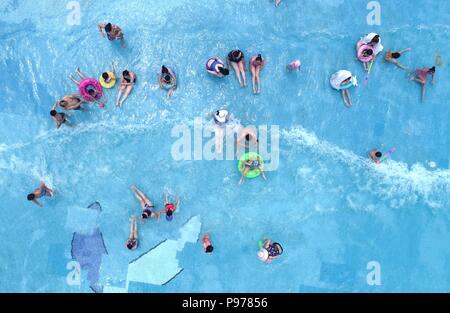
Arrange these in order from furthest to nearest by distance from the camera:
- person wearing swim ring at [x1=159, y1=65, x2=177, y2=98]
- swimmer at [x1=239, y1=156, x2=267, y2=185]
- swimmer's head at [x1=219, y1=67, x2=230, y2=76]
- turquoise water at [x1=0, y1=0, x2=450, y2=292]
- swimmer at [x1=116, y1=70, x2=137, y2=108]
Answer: turquoise water at [x1=0, y1=0, x2=450, y2=292] → swimmer at [x1=239, y1=156, x2=267, y2=185] → swimmer at [x1=116, y1=70, x2=137, y2=108] → person wearing swim ring at [x1=159, y1=65, x2=177, y2=98] → swimmer's head at [x1=219, y1=67, x2=230, y2=76]

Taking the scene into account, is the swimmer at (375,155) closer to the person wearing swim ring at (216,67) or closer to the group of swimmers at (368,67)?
the group of swimmers at (368,67)

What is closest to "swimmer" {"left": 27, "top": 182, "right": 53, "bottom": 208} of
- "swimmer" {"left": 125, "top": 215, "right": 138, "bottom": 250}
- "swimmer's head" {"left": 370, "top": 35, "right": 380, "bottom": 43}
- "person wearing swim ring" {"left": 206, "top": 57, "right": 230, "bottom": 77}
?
Answer: "swimmer" {"left": 125, "top": 215, "right": 138, "bottom": 250}

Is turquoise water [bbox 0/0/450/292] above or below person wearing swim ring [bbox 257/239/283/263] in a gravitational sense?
above

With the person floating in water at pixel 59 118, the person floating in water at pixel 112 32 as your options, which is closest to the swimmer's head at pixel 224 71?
the person floating in water at pixel 112 32

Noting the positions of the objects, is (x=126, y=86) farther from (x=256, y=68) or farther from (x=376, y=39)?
(x=376, y=39)

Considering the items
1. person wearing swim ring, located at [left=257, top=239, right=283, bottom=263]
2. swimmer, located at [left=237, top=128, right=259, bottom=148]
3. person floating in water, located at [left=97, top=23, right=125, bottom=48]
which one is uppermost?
person floating in water, located at [left=97, top=23, right=125, bottom=48]

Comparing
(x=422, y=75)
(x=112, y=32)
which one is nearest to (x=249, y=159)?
(x=112, y=32)

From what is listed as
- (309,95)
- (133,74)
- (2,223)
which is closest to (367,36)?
(309,95)

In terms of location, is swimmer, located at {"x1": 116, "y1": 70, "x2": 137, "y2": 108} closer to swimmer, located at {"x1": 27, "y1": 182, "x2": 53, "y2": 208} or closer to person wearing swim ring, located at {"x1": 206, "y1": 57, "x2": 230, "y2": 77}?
person wearing swim ring, located at {"x1": 206, "y1": 57, "x2": 230, "y2": 77}
